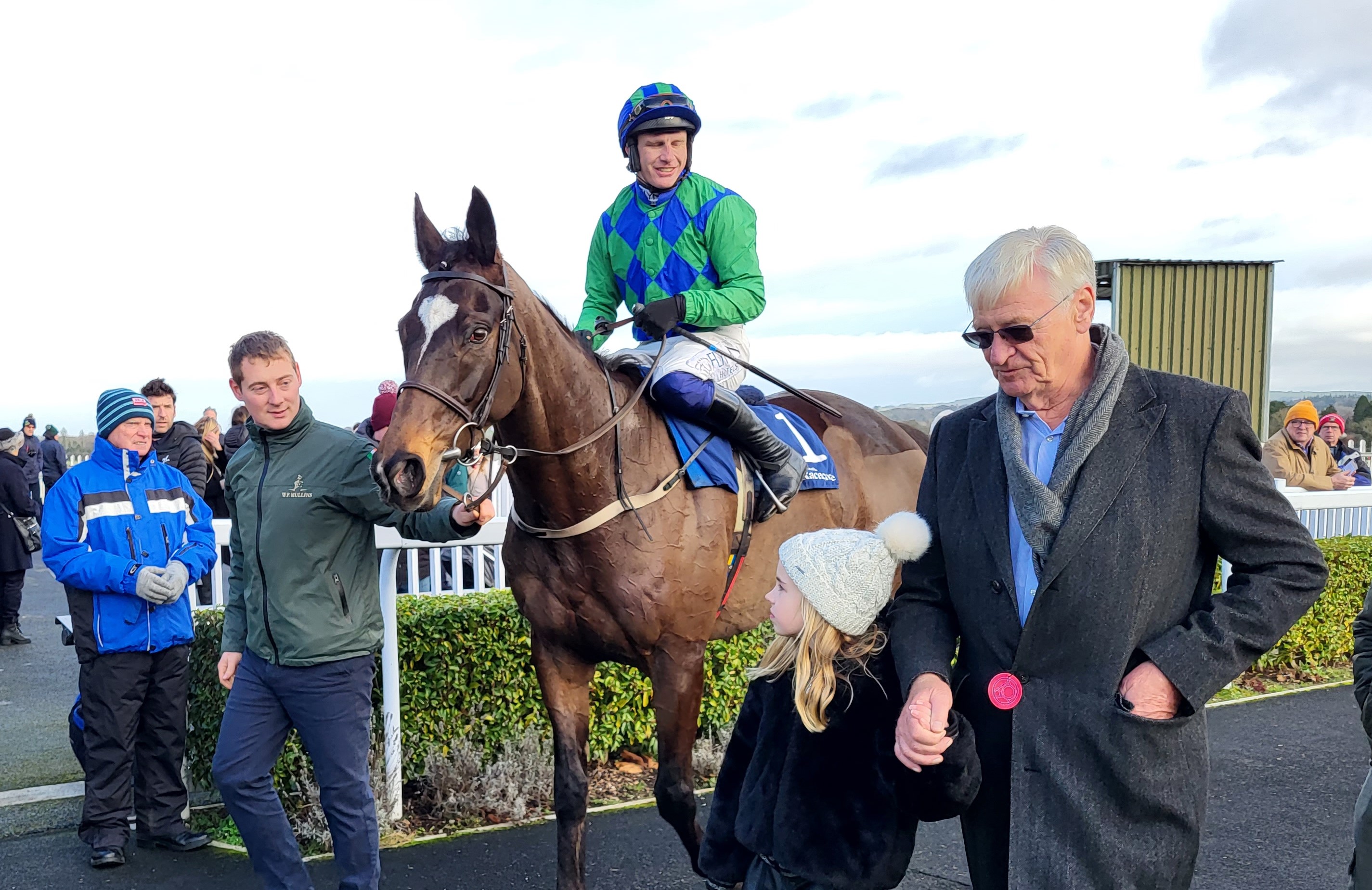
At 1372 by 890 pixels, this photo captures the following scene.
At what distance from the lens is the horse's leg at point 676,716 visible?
3.53 meters

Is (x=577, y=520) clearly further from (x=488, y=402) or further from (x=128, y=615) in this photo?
(x=128, y=615)

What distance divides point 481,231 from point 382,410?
3490 mm

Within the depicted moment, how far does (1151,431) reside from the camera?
1.90 meters

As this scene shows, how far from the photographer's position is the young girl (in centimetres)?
215

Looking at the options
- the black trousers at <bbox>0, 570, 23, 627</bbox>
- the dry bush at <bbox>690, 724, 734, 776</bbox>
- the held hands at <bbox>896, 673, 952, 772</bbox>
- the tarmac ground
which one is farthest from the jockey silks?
the black trousers at <bbox>0, 570, 23, 627</bbox>

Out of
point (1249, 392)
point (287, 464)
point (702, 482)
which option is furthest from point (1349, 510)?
point (287, 464)

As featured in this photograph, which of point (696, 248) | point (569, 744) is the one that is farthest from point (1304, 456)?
point (569, 744)

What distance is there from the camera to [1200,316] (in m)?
13.6

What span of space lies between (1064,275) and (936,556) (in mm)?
658

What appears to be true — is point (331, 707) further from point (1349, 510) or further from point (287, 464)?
point (1349, 510)

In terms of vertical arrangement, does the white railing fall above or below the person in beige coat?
below

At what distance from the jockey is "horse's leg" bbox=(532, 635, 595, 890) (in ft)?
3.08

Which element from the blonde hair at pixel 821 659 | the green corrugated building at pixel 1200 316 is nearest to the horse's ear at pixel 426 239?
the blonde hair at pixel 821 659

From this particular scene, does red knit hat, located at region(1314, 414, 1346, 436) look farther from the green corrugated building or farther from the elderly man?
the elderly man
